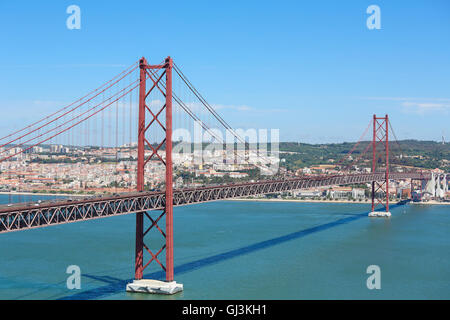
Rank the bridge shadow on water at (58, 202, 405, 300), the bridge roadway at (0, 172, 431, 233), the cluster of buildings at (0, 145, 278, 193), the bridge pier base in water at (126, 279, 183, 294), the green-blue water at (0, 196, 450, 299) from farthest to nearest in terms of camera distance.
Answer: the cluster of buildings at (0, 145, 278, 193), the green-blue water at (0, 196, 450, 299), the bridge shadow on water at (58, 202, 405, 300), the bridge pier base in water at (126, 279, 183, 294), the bridge roadway at (0, 172, 431, 233)

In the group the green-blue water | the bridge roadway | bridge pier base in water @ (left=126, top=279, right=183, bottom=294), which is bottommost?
the green-blue water

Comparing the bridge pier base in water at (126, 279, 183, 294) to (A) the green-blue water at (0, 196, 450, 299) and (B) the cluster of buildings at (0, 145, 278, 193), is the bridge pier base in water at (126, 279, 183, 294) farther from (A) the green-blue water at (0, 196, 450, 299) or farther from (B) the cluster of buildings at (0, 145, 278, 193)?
(B) the cluster of buildings at (0, 145, 278, 193)

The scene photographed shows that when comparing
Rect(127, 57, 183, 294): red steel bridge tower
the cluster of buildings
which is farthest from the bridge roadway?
the cluster of buildings

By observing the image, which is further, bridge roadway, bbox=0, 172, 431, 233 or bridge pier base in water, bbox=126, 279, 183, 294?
bridge pier base in water, bbox=126, 279, 183, 294

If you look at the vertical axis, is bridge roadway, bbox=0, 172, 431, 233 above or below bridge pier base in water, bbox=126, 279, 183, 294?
above

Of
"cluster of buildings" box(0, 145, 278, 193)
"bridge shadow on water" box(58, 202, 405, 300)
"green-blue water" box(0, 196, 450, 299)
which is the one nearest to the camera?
"bridge shadow on water" box(58, 202, 405, 300)

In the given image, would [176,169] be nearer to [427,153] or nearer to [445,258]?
[445,258]
